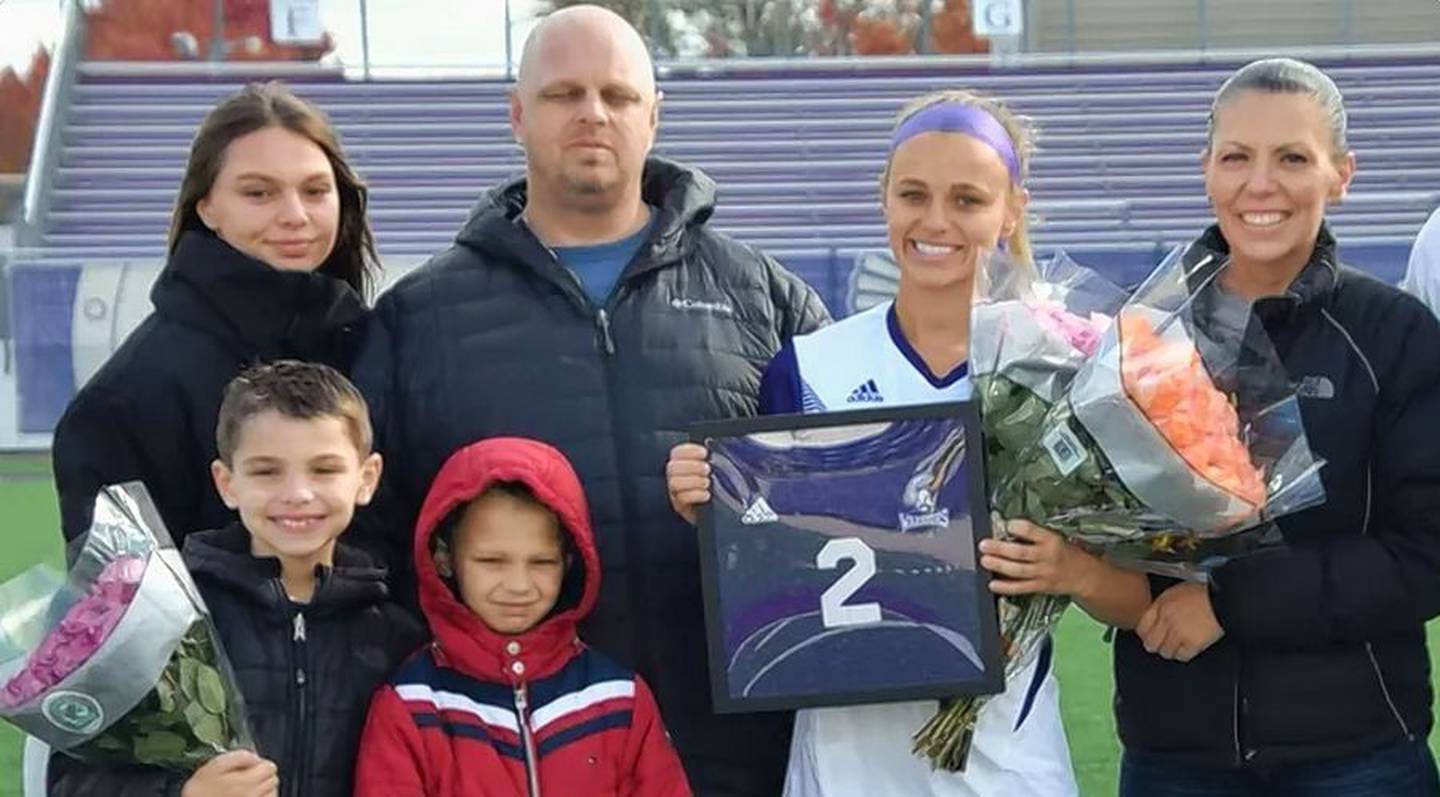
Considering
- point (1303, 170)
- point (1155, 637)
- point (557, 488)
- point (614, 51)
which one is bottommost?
point (1155, 637)

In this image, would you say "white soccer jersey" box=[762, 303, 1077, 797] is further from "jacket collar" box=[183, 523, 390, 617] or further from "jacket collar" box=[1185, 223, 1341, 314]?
"jacket collar" box=[183, 523, 390, 617]

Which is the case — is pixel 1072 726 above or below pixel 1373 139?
below

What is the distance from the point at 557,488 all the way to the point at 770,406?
408 millimetres

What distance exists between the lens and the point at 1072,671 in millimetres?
6988

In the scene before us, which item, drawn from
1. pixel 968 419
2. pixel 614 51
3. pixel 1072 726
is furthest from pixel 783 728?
pixel 1072 726

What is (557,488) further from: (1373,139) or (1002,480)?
(1373,139)

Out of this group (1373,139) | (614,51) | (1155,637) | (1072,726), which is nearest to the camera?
(1155,637)

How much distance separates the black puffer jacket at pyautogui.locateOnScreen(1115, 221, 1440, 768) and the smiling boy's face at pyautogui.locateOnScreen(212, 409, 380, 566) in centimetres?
138

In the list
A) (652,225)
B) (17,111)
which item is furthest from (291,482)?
(17,111)

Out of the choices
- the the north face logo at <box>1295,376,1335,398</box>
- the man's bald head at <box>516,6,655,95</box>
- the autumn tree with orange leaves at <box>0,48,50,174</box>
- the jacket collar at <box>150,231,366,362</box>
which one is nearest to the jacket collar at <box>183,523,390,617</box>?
the jacket collar at <box>150,231,366,362</box>

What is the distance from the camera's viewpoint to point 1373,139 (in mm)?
21344

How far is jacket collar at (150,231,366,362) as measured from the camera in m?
3.17

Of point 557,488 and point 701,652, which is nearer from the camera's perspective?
point 557,488

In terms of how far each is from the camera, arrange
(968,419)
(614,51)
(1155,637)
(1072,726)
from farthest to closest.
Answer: (1072,726) → (614,51) → (1155,637) → (968,419)
